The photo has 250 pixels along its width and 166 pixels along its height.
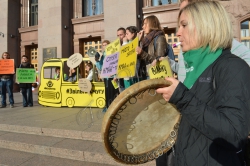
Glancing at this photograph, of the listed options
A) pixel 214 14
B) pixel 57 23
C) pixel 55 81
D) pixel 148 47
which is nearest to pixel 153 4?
pixel 57 23

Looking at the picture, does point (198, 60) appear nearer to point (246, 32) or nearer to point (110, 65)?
point (110, 65)

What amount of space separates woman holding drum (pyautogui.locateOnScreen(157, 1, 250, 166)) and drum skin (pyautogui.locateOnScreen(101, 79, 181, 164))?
18 centimetres

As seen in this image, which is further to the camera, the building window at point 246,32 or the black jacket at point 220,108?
the building window at point 246,32

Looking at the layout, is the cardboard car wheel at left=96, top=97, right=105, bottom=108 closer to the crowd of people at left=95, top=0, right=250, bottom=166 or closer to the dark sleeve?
the crowd of people at left=95, top=0, right=250, bottom=166

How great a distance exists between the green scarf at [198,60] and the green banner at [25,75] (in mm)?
7053

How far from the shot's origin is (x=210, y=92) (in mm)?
900

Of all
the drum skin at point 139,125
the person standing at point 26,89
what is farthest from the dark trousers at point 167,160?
the person standing at point 26,89

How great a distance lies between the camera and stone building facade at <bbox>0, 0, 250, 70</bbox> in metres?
9.93

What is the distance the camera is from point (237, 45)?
1.36 metres

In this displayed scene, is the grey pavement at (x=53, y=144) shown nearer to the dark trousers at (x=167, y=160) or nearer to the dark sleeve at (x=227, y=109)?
the dark trousers at (x=167, y=160)

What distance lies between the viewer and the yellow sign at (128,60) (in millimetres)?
2446

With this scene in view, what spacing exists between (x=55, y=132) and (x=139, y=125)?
3113 millimetres

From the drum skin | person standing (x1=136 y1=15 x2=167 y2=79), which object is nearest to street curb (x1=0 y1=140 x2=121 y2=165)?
person standing (x1=136 y1=15 x2=167 y2=79)

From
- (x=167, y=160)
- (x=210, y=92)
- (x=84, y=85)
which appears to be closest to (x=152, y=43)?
(x=167, y=160)
